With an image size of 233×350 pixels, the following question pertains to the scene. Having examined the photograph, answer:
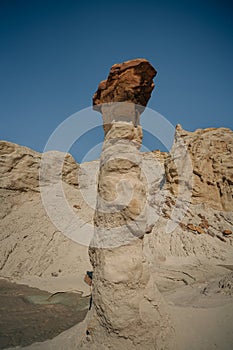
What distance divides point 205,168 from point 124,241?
29.2 ft

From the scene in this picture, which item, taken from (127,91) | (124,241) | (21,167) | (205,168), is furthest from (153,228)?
(127,91)

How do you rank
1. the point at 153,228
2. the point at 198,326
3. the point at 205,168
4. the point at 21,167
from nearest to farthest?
the point at 198,326, the point at 153,228, the point at 21,167, the point at 205,168

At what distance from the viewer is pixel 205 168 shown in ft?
35.1

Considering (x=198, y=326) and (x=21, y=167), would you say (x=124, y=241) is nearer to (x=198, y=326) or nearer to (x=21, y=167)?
(x=198, y=326)

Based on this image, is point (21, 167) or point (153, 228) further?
point (21, 167)

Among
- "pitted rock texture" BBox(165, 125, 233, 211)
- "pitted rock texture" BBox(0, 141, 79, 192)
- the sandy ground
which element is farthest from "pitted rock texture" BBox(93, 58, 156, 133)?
"pitted rock texture" BBox(165, 125, 233, 211)

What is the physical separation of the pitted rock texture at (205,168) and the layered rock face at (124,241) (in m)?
8.00

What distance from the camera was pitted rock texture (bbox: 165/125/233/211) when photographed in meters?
10.2

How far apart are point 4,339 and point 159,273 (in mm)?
4459

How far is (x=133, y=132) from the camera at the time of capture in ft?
11.2

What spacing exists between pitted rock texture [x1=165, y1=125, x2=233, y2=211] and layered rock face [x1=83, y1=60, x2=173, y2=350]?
800 cm

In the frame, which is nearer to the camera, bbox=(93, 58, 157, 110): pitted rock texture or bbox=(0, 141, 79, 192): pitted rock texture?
bbox=(93, 58, 157, 110): pitted rock texture

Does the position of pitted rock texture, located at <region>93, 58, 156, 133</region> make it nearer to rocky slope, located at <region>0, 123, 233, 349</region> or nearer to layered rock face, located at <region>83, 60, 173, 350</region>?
layered rock face, located at <region>83, 60, 173, 350</region>

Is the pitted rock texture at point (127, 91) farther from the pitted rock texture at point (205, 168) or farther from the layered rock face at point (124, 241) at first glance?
the pitted rock texture at point (205, 168)
